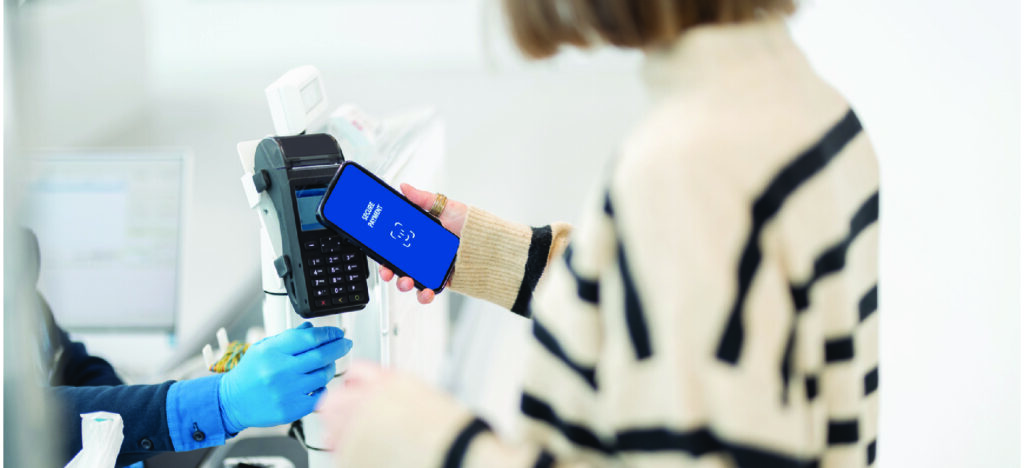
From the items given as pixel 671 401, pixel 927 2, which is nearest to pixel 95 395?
pixel 671 401

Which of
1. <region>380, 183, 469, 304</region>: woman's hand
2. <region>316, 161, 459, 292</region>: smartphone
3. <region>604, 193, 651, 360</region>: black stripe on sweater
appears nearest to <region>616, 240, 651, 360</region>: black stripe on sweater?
<region>604, 193, 651, 360</region>: black stripe on sweater

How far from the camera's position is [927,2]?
1.22 m

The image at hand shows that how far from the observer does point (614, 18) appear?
0.51 metres

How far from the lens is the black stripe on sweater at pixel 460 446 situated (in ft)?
1.77

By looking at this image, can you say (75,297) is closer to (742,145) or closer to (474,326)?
(474,326)

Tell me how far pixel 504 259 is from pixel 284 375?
27 cm

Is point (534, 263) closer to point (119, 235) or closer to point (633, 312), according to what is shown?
point (633, 312)

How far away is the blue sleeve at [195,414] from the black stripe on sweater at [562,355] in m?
0.53

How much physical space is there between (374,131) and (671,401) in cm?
71

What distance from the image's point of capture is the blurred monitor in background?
5.82 feet

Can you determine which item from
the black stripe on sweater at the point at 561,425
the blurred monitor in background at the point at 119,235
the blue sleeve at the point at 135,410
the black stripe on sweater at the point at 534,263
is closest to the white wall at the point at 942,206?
the black stripe on sweater at the point at 534,263

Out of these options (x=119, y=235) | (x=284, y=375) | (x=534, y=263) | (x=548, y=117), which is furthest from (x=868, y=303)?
(x=548, y=117)

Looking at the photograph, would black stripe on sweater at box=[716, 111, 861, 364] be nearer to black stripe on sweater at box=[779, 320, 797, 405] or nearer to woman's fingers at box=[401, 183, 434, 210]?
black stripe on sweater at box=[779, 320, 797, 405]

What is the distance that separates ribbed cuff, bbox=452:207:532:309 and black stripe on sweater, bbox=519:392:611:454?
1.35 feet
